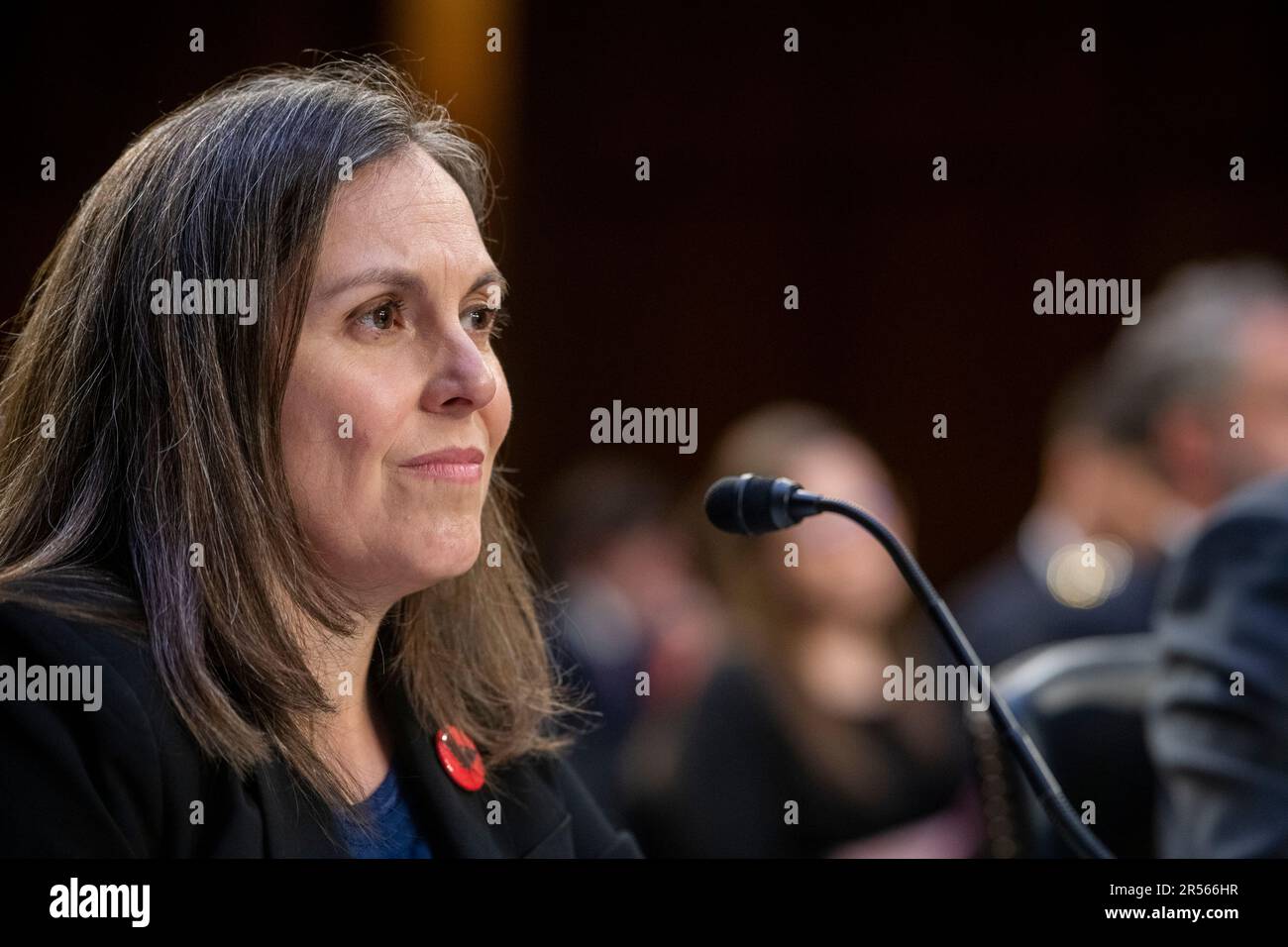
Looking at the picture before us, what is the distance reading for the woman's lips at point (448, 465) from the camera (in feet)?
4.59

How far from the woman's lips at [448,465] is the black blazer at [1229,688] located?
0.98 meters

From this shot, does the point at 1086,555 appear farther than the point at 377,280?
Yes

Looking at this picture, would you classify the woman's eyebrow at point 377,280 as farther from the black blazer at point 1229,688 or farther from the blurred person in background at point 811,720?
the blurred person in background at point 811,720

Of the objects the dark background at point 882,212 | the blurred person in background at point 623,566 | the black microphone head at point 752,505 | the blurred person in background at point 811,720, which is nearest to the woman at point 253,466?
the black microphone head at point 752,505

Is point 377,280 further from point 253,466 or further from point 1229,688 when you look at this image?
point 1229,688

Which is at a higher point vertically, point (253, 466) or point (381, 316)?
point (381, 316)

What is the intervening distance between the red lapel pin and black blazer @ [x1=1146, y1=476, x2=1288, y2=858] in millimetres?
867

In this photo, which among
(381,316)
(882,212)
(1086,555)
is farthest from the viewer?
(882,212)

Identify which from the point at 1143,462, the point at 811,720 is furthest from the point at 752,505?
the point at 1143,462

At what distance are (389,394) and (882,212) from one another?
3808 millimetres

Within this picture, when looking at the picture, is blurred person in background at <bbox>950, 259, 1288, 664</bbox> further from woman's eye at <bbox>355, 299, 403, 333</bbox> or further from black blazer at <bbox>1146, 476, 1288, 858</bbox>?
woman's eye at <bbox>355, 299, 403, 333</bbox>

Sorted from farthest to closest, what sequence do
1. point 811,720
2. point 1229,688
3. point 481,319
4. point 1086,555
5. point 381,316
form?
point 1086,555 → point 811,720 → point 1229,688 → point 481,319 → point 381,316

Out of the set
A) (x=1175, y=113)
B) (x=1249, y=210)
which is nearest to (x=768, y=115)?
(x=1175, y=113)

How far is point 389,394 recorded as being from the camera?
1362mm
